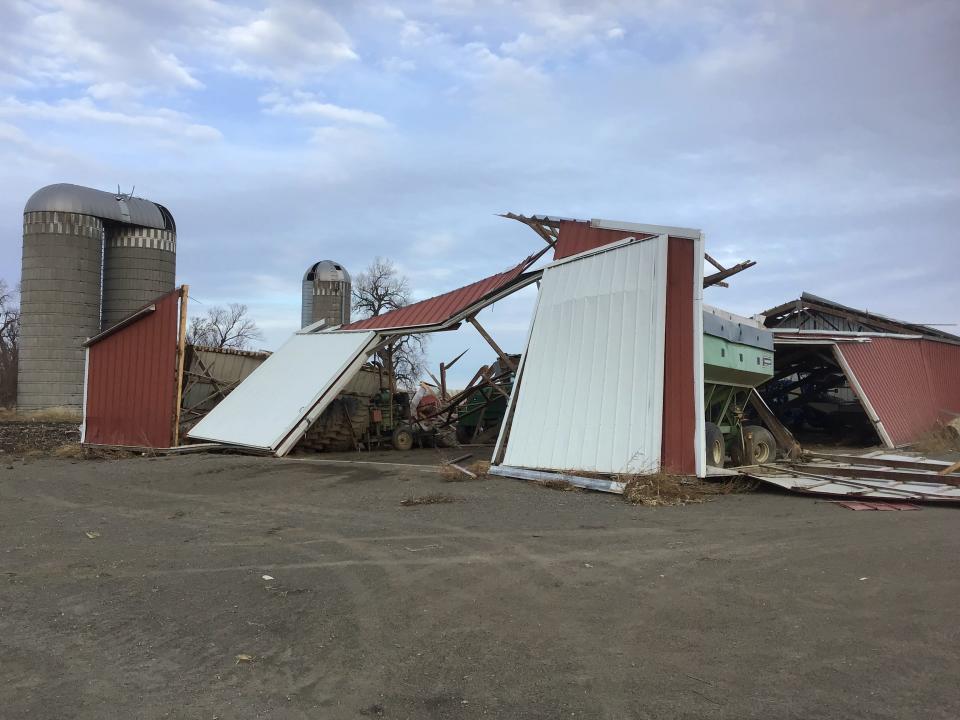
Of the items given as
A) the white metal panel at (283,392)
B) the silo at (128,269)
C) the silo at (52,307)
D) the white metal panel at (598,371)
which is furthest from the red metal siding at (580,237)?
the silo at (52,307)

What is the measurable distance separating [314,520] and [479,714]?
5.55m

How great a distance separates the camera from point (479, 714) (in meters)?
3.43

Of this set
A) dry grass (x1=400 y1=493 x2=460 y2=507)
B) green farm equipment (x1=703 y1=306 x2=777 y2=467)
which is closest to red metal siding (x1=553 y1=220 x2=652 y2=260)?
green farm equipment (x1=703 y1=306 x2=777 y2=467)

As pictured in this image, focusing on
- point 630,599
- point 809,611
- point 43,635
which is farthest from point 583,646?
point 43,635

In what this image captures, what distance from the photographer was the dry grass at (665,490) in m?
9.46

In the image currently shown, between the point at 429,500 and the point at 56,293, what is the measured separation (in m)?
25.1

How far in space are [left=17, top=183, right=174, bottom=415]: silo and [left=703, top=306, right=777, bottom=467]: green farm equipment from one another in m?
25.5

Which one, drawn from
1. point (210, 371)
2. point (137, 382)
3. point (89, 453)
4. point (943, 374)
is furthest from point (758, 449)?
point (89, 453)

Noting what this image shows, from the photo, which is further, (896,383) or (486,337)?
(896,383)

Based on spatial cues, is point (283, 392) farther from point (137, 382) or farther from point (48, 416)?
point (48, 416)

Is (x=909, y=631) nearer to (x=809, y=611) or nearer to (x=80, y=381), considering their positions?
(x=809, y=611)

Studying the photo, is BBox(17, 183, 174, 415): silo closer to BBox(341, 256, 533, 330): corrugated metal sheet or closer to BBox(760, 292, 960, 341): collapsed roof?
BBox(341, 256, 533, 330): corrugated metal sheet

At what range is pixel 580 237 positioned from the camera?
1387 cm

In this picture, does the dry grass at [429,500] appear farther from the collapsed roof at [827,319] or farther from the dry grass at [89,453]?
the collapsed roof at [827,319]
